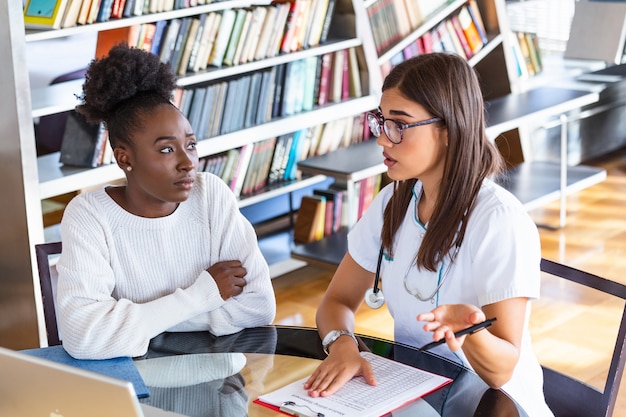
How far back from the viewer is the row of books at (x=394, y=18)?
430cm

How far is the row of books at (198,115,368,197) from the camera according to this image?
3869 millimetres

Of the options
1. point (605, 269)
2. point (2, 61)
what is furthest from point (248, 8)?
point (605, 269)

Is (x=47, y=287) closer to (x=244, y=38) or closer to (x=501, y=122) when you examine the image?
(x=244, y=38)

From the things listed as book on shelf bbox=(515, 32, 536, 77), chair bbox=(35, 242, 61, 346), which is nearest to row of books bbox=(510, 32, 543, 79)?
book on shelf bbox=(515, 32, 536, 77)

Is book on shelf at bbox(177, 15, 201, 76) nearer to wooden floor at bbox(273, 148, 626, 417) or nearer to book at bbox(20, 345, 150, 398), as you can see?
wooden floor at bbox(273, 148, 626, 417)

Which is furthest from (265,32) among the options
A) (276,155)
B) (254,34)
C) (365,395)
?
(365,395)

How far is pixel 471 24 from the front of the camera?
480 cm

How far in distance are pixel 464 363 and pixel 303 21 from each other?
2529mm

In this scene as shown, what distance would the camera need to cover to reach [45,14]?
122 inches

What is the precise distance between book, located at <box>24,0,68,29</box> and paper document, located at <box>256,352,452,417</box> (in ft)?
6.24

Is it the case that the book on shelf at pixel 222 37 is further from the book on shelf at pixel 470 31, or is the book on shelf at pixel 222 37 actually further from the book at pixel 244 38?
the book on shelf at pixel 470 31

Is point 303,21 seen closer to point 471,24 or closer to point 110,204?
point 471,24

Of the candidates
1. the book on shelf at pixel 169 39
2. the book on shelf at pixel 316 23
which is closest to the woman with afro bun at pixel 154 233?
the book on shelf at pixel 169 39

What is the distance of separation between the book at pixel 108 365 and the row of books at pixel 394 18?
2766mm
